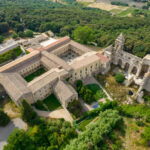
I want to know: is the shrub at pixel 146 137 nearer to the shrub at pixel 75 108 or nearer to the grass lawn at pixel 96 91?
the grass lawn at pixel 96 91

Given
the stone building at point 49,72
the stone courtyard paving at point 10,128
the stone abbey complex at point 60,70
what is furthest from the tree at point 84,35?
the stone courtyard paving at point 10,128

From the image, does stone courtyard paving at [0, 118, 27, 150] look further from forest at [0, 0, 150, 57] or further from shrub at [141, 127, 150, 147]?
forest at [0, 0, 150, 57]

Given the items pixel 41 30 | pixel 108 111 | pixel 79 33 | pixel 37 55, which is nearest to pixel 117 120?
pixel 108 111

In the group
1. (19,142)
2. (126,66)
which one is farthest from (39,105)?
(126,66)

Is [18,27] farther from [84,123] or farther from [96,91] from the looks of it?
[84,123]

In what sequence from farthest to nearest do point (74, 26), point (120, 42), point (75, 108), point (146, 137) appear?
point (74, 26) → point (120, 42) → point (75, 108) → point (146, 137)

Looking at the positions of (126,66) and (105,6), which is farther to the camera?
(105,6)

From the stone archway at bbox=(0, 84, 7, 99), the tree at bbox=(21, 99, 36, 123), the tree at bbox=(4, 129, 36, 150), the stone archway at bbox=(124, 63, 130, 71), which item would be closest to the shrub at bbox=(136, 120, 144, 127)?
the stone archway at bbox=(124, 63, 130, 71)
